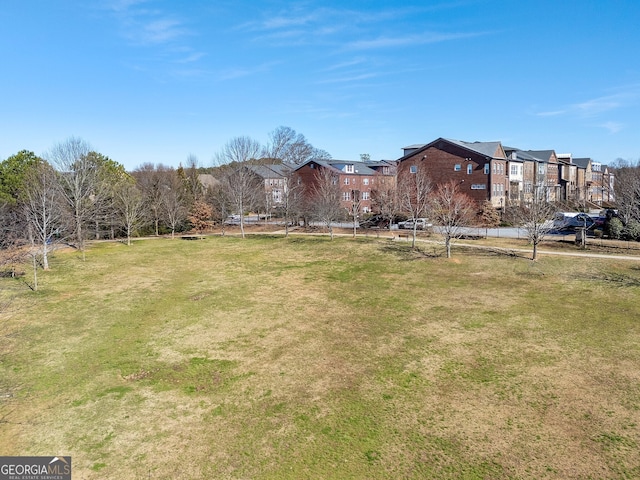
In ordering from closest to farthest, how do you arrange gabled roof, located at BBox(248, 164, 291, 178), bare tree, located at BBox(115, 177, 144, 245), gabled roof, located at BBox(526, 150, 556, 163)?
bare tree, located at BBox(115, 177, 144, 245), gabled roof, located at BBox(526, 150, 556, 163), gabled roof, located at BBox(248, 164, 291, 178)

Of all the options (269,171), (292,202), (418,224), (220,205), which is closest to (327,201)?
(292,202)

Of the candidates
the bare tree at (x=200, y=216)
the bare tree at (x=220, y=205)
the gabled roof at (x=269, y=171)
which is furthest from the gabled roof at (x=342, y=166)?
the bare tree at (x=200, y=216)

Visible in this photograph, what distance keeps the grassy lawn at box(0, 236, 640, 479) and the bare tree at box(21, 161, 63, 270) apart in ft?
17.7

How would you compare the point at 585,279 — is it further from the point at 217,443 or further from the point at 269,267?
the point at 217,443

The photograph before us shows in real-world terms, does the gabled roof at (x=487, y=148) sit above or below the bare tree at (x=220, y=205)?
above

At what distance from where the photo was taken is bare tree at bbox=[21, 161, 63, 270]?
109 ft

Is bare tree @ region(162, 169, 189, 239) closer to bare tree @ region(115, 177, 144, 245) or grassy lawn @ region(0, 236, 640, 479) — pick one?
bare tree @ region(115, 177, 144, 245)

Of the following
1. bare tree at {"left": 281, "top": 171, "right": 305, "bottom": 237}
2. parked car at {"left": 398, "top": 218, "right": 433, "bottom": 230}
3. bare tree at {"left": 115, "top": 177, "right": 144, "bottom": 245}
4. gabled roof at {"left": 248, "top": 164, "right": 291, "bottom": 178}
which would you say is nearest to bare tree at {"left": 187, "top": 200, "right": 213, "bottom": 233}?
bare tree at {"left": 115, "top": 177, "right": 144, "bottom": 245}

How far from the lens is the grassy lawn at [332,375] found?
11734 mm

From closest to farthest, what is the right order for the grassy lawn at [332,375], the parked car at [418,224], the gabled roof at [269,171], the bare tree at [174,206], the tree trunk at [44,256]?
the grassy lawn at [332,375] → the tree trunk at [44,256] → the parked car at [418,224] → the bare tree at [174,206] → the gabled roof at [269,171]

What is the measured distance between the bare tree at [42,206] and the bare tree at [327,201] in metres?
26.0

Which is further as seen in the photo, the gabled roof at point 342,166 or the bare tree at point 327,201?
the gabled roof at point 342,166

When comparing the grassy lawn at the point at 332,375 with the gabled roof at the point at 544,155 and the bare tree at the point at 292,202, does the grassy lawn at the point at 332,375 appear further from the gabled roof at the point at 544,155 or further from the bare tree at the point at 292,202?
the gabled roof at the point at 544,155

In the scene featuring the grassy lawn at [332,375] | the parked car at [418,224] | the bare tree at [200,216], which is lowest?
the grassy lawn at [332,375]
